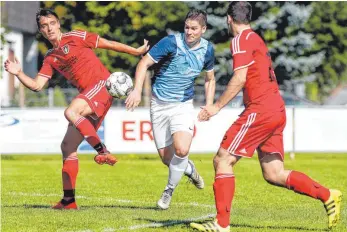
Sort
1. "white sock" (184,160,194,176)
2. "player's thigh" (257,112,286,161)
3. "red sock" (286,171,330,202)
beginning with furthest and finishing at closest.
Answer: "white sock" (184,160,194,176) < "red sock" (286,171,330,202) < "player's thigh" (257,112,286,161)

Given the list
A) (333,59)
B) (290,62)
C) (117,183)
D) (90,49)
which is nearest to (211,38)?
(290,62)

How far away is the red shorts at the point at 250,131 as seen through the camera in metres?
9.52

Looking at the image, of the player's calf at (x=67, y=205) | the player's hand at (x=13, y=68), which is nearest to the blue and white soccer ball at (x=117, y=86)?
the player's hand at (x=13, y=68)

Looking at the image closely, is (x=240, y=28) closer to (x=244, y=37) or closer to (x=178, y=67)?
(x=244, y=37)

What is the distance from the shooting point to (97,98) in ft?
39.0

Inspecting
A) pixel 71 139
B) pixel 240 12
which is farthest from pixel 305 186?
pixel 71 139

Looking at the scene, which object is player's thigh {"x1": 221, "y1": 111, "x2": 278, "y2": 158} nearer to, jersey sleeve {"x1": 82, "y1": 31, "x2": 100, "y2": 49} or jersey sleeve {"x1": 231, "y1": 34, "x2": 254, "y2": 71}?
jersey sleeve {"x1": 231, "y1": 34, "x2": 254, "y2": 71}

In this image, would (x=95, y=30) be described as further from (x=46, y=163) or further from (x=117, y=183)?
(x=117, y=183)

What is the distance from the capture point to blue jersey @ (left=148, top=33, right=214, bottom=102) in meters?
11.9

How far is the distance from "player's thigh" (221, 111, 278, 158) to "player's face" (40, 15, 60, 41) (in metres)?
3.26

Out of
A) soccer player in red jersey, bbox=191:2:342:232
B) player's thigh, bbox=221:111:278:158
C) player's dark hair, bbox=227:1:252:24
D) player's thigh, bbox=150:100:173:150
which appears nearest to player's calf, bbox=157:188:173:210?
player's thigh, bbox=150:100:173:150

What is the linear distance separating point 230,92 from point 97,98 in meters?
2.94

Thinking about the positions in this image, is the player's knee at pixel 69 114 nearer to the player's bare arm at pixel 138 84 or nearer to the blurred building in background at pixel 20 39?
the player's bare arm at pixel 138 84

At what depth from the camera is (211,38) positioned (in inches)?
1673
